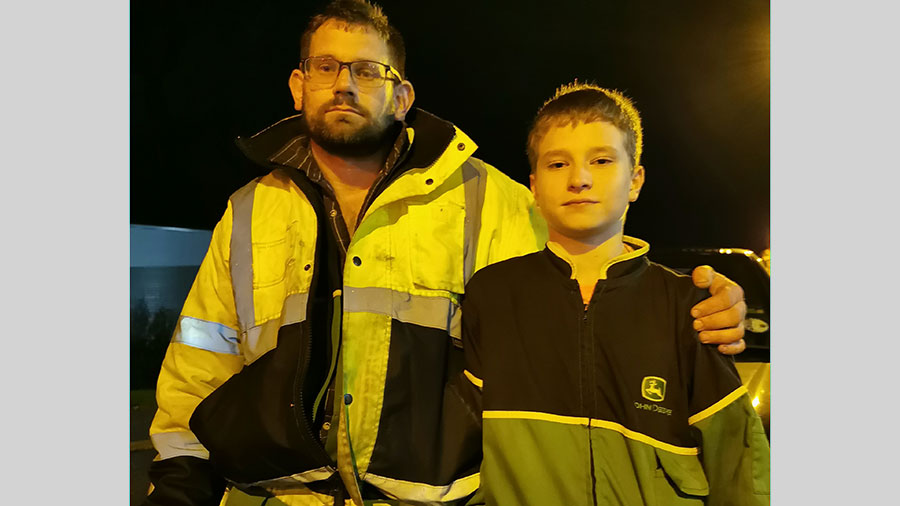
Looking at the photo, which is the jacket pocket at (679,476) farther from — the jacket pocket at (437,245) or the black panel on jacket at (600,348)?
the jacket pocket at (437,245)

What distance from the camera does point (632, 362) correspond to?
4.71ft

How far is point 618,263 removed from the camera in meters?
1.48

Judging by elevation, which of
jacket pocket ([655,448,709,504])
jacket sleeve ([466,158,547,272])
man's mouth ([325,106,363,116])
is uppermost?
man's mouth ([325,106,363,116])

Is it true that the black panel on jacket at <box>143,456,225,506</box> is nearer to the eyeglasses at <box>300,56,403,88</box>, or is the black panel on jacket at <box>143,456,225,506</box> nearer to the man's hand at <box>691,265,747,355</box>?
the eyeglasses at <box>300,56,403,88</box>

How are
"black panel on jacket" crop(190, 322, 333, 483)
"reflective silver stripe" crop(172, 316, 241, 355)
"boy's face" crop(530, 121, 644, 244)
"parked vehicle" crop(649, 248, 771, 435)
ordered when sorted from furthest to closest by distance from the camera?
"reflective silver stripe" crop(172, 316, 241, 355), "parked vehicle" crop(649, 248, 771, 435), "black panel on jacket" crop(190, 322, 333, 483), "boy's face" crop(530, 121, 644, 244)

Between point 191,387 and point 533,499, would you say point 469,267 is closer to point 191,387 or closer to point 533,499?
point 533,499

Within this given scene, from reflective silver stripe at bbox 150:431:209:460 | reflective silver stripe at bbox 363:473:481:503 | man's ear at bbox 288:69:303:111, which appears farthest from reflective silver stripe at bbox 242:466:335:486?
man's ear at bbox 288:69:303:111

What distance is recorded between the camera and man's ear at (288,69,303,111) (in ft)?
5.97

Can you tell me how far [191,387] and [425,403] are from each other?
2.32 ft

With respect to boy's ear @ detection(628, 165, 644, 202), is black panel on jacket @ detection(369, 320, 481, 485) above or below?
below

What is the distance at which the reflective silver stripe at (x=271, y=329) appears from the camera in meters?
1.64

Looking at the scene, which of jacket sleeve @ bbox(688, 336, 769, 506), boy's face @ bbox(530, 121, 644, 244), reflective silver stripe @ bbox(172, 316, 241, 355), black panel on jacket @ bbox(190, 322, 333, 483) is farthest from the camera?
reflective silver stripe @ bbox(172, 316, 241, 355)

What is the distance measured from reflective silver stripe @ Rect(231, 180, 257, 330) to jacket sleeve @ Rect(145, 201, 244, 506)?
3cm

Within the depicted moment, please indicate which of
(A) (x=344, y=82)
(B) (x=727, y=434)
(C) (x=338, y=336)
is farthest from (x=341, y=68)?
(B) (x=727, y=434)
